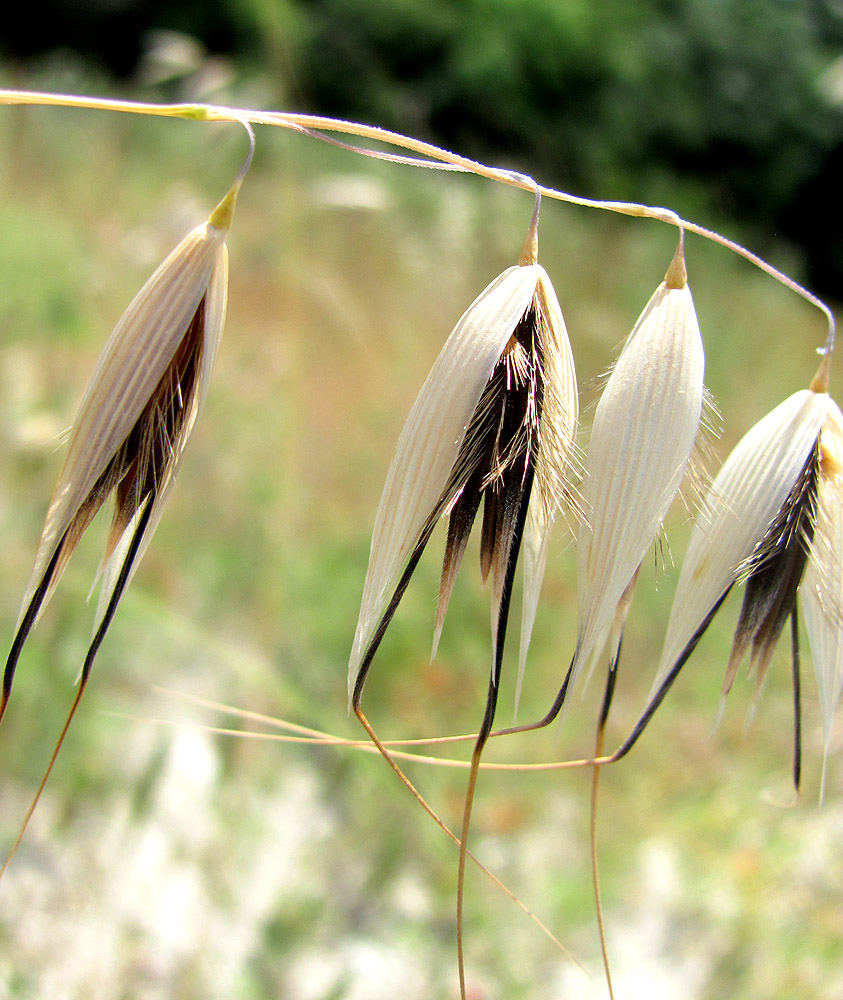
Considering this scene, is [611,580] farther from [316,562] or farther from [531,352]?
[316,562]

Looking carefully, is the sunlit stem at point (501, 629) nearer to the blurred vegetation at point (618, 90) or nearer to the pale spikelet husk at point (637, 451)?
the pale spikelet husk at point (637, 451)

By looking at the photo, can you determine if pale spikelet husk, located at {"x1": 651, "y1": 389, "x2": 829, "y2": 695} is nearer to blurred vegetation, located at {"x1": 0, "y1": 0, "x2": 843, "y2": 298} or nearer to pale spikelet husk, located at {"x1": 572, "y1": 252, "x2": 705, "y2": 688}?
pale spikelet husk, located at {"x1": 572, "y1": 252, "x2": 705, "y2": 688}

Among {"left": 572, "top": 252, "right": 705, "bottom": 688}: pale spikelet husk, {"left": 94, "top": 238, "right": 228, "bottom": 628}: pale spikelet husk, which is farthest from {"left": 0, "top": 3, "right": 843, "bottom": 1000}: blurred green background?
{"left": 94, "top": 238, "right": 228, "bottom": 628}: pale spikelet husk

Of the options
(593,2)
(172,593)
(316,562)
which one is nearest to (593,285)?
(316,562)

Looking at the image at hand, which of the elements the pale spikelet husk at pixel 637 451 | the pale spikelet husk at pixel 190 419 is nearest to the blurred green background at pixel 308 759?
the pale spikelet husk at pixel 637 451

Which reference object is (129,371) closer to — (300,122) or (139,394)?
(139,394)

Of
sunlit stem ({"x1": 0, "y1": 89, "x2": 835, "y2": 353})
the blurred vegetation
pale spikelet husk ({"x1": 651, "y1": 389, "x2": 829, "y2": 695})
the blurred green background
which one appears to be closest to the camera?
sunlit stem ({"x1": 0, "y1": 89, "x2": 835, "y2": 353})

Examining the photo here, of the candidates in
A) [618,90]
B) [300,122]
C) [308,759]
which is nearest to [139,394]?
[300,122]
